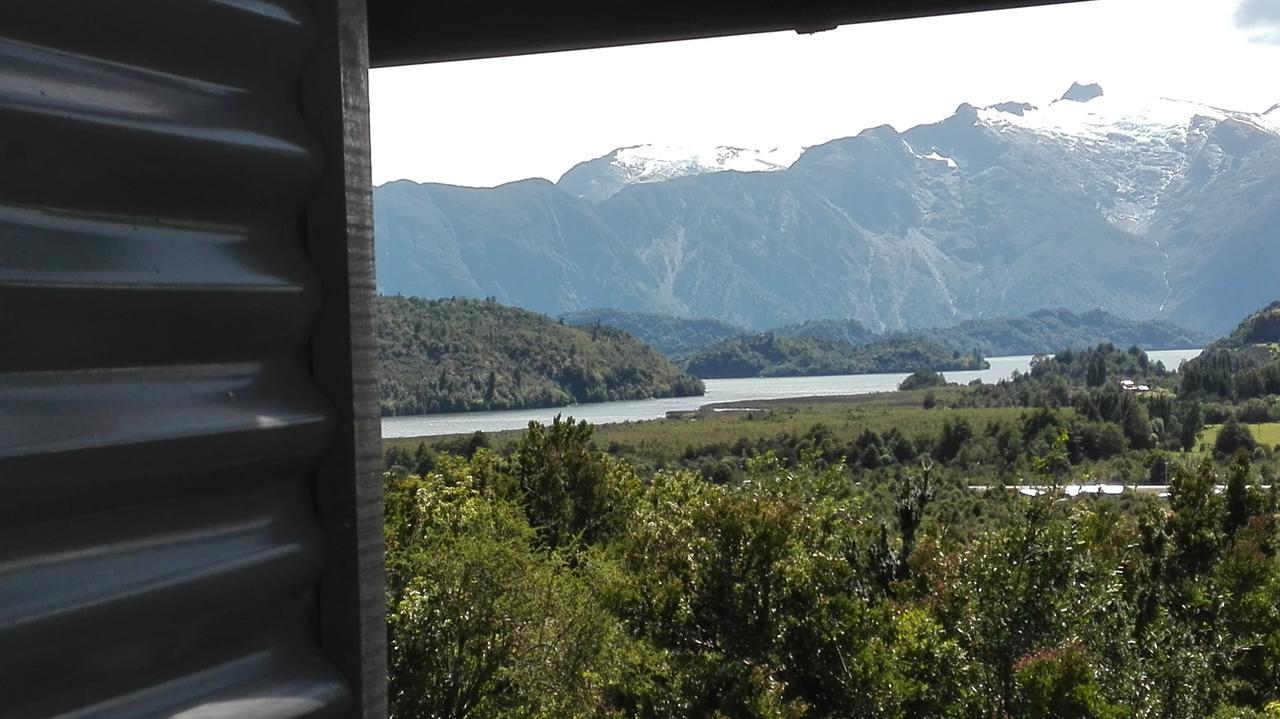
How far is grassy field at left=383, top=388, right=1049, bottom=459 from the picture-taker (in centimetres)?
4878

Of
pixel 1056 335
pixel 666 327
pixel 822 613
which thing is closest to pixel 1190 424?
pixel 822 613

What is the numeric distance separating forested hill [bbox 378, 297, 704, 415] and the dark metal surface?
56.7 metres

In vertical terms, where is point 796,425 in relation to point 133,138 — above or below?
below

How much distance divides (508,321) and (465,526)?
201 ft

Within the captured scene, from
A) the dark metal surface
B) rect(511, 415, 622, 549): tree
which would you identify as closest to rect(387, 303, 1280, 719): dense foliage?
rect(511, 415, 622, 549): tree

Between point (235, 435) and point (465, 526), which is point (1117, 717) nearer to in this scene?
point (465, 526)

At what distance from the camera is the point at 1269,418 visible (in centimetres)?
5056

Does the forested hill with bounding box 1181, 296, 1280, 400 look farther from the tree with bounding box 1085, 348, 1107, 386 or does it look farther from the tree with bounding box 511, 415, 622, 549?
the tree with bounding box 511, 415, 622, 549

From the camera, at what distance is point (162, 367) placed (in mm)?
568

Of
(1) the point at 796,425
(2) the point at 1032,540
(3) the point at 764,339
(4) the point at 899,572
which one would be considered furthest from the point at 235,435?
(3) the point at 764,339

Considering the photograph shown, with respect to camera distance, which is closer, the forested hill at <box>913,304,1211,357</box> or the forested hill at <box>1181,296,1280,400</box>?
the forested hill at <box>1181,296,1280,400</box>

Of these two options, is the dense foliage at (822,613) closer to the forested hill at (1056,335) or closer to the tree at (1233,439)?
the tree at (1233,439)

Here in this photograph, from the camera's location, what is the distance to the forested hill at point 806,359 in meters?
118

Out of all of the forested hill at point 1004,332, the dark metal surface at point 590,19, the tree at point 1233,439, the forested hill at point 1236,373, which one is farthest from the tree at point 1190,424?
the forested hill at point 1004,332
